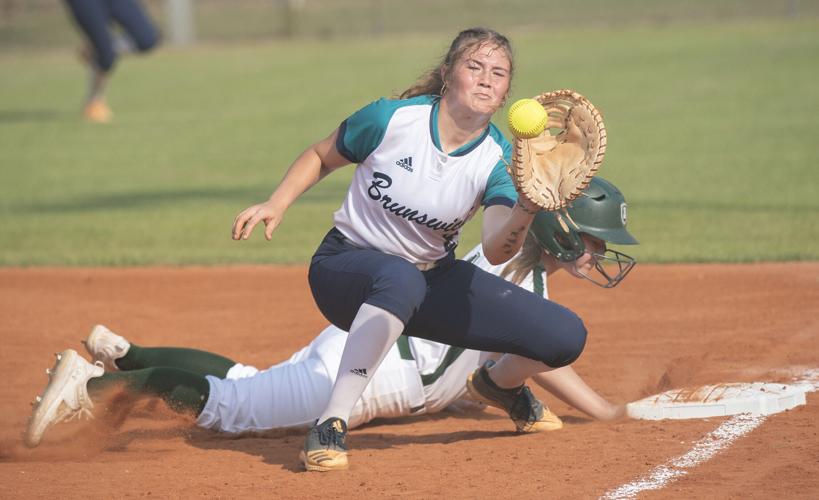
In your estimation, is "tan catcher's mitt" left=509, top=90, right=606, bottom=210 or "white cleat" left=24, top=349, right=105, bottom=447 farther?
"white cleat" left=24, top=349, right=105, bottom=447

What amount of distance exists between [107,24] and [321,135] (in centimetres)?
342

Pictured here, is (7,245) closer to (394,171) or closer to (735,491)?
(394,171)

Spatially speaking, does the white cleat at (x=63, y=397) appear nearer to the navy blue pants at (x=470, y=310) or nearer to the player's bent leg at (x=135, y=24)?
the navy blue pants at (x=470, y=310)

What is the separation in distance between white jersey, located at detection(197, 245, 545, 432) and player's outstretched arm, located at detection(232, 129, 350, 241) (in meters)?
0.64

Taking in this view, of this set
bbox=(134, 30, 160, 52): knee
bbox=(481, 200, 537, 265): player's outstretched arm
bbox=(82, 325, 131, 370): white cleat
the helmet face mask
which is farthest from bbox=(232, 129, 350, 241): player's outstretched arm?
bbox=(134, 30, 160, 52): knee

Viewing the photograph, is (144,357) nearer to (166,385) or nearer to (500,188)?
(166,385)

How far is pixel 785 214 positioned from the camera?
830 centimetres

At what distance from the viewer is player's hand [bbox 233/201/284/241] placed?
3650 millimetres

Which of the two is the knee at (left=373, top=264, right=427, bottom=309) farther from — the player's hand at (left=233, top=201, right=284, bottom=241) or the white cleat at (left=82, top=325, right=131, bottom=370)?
the white cleat at (left=82, top=325, right=131, bottom=370)

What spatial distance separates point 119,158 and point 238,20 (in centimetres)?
1652

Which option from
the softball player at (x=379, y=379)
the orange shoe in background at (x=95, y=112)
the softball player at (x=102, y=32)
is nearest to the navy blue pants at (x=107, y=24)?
the softball player at (x=102, y=32)

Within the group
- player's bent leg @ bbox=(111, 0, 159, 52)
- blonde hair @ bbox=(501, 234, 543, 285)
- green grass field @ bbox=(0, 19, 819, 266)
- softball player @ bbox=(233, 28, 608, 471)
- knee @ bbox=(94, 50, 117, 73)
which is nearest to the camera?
softball player @ bbox=(233, 28, 608, 471)

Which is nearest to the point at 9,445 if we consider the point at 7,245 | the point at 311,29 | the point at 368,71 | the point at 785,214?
the point at 7,245

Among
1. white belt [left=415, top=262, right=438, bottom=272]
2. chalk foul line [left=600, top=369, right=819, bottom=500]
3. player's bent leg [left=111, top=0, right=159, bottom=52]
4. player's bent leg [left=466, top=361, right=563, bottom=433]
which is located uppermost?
white belt [left=415, top=262, right=438, bottom=272]
